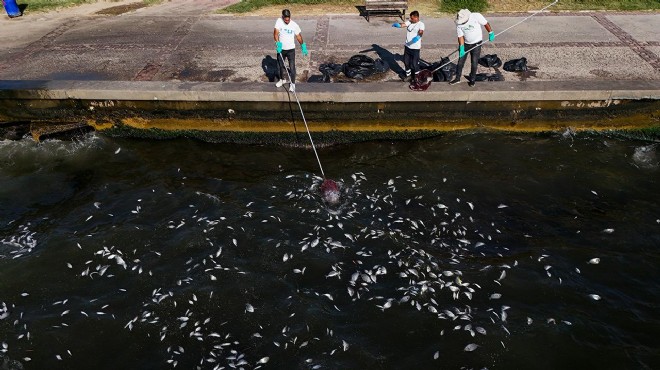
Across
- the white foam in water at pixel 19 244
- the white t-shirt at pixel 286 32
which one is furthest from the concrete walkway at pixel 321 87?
the white foam in water at pixel 19 244

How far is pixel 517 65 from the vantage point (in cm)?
1477

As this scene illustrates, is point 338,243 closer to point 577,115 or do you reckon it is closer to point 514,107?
point 514,107

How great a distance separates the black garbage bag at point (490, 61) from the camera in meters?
15.0

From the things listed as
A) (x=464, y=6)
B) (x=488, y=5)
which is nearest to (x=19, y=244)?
(x=464, y=6)

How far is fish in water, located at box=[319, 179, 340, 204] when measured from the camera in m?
12.0

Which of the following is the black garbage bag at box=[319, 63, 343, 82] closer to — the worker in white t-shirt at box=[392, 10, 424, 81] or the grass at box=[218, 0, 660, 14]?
the worker in white t-shirt at box=[392, 10, 424, 81]

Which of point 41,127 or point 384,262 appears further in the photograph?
point 41,127

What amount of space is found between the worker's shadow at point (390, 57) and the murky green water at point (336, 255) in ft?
8.02

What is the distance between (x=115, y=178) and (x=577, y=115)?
40.8 feet

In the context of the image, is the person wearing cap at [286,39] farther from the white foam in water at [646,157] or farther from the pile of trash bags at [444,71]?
the white foam in water at [646,157]

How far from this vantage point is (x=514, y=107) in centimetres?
1363

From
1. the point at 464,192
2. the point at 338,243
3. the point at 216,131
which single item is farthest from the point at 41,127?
the point at 464,192

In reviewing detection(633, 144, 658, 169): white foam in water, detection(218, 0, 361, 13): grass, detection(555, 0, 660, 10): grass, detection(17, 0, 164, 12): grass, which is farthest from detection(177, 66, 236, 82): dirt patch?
detection(555, 0, 660, 10): grass

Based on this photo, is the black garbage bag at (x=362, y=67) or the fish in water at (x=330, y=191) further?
the black garbage bag at (x=362, y=67)
